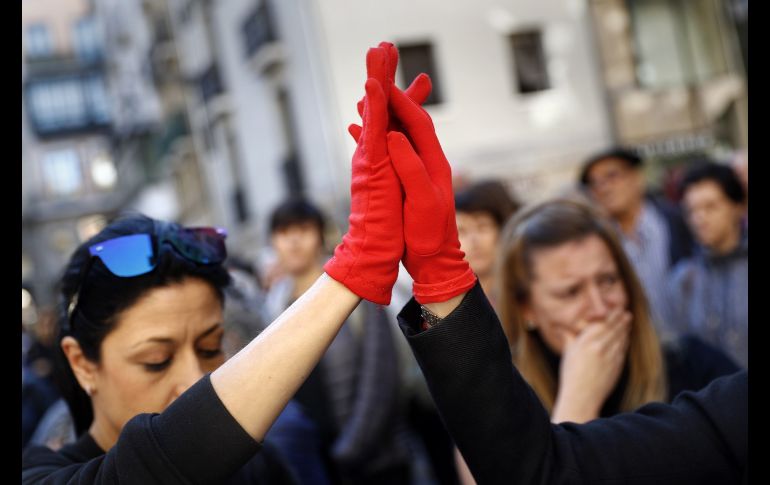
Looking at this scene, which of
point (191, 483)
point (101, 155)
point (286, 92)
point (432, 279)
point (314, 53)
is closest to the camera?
point (191, 483)

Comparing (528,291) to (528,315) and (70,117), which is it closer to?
(528,315)

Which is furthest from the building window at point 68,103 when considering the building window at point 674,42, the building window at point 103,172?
the building window at point 674,42

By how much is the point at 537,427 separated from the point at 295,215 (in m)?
3.62

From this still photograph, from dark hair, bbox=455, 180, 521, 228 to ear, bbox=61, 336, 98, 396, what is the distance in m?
2.36

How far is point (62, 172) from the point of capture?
4766 cm

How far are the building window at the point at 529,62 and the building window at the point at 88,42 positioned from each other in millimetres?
32191

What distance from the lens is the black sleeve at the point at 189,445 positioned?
54.2 inches

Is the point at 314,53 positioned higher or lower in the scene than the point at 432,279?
higher

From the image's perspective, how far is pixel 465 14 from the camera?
640 inches

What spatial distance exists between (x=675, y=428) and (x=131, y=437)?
0.94m

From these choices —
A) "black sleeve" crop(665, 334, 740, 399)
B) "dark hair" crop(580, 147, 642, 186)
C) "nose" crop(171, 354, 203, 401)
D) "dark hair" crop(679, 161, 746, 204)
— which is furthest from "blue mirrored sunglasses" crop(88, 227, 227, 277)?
"dark hair" crop(580, 147, 642, 186)

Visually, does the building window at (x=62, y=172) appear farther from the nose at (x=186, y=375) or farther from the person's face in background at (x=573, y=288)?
the nose at (x=186, y=375)

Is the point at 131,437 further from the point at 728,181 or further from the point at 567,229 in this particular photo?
the point at 728,181

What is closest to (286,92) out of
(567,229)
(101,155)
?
(567,229)
